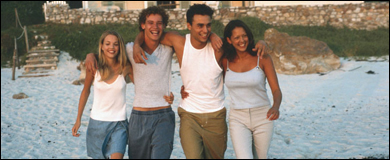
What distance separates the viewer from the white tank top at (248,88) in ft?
12.1

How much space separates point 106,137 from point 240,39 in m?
1.56

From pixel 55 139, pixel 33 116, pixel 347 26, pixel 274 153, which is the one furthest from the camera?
pixel 347 26

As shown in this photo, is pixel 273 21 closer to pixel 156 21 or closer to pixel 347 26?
pixel 347 26

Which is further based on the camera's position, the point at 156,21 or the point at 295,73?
the point at 295,73

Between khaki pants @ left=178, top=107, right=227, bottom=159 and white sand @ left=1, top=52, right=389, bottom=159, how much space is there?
92.8 inches

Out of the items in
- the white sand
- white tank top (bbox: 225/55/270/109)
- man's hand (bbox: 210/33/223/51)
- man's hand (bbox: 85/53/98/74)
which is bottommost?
the white sand

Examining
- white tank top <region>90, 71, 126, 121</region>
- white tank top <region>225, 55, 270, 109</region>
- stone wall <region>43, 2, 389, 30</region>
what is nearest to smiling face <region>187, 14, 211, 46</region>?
white tank top <region>225, 55, 270, 109</region>

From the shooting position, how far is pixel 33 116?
8.90 m

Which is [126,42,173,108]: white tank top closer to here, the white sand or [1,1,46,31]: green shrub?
the white sand

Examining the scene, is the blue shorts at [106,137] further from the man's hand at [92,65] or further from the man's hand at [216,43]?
the man's hand at [216,43]

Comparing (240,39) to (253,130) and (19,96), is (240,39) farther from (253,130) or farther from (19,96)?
(19,96)

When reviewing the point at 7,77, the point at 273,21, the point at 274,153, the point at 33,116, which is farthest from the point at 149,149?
the point at 273,21

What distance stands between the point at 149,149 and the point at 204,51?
1.08 m

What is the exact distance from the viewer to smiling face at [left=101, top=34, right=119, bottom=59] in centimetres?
388
